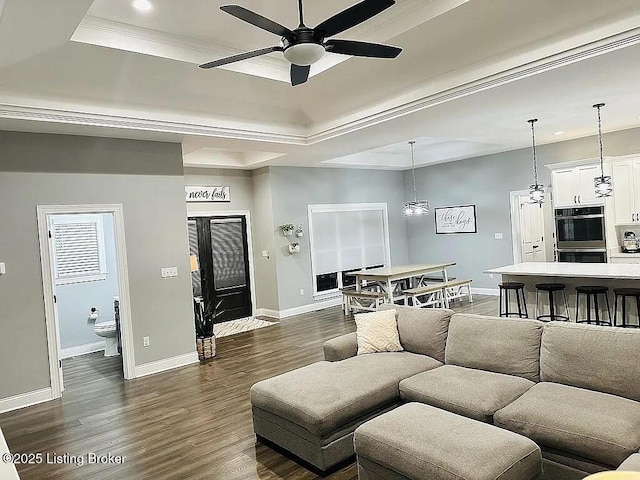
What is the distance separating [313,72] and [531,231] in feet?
20.8

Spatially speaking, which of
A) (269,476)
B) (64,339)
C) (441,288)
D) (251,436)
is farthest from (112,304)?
(441,288)

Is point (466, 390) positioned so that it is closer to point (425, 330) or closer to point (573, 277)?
point (425, 330)

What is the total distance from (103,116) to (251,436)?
363cm

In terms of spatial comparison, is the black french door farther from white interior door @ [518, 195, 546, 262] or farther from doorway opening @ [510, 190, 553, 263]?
white interior door @ [518, 195, 546, 262]

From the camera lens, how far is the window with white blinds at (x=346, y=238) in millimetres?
9227

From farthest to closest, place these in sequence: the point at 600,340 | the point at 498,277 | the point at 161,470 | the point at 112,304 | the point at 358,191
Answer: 1. the point at 358,191
2. the point at 498,277
3. the point at 112,304
4. the point at 161,470
5. the point at 600,340

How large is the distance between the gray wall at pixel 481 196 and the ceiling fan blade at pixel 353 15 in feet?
22.7

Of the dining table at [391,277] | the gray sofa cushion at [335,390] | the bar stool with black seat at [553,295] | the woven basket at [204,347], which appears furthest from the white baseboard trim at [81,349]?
the bar stool with black seat at [553,295]

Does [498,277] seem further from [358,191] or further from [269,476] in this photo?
[269,476]

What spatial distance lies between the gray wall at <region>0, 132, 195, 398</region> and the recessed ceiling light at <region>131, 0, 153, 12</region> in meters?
2.08

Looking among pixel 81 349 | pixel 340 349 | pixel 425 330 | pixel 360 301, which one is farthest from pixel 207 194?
pixel 425 330

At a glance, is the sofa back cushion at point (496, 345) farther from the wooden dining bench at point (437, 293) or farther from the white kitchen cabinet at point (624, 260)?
the white kitchen cabinet at point (624, 260)

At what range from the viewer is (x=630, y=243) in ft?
23.4

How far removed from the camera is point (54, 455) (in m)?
3.60
